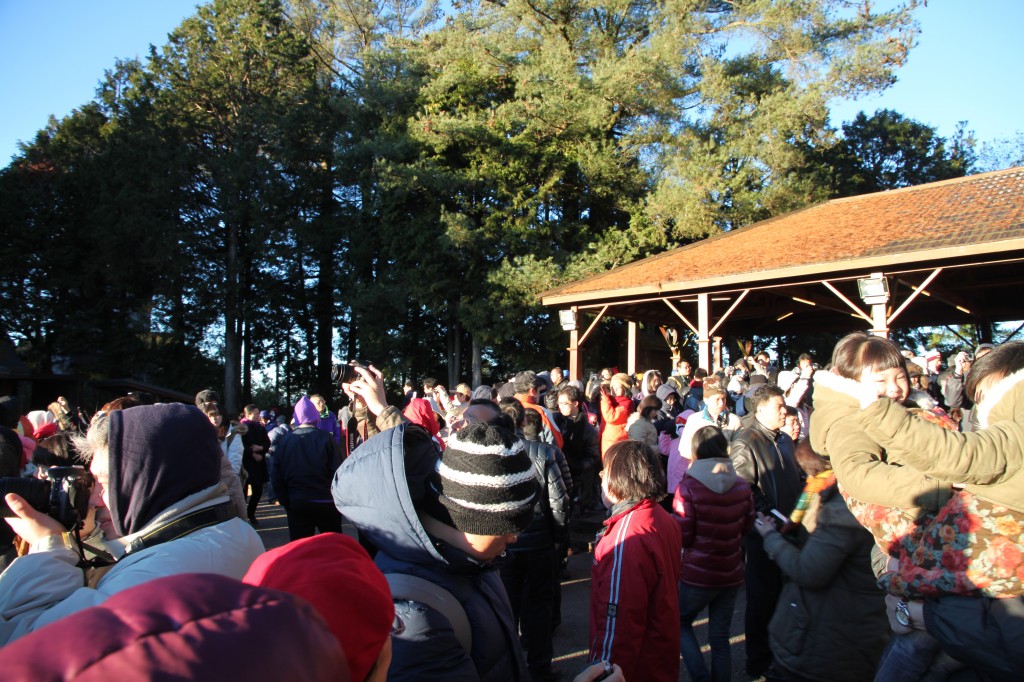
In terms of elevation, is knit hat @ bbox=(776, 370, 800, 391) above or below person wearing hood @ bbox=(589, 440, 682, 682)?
above

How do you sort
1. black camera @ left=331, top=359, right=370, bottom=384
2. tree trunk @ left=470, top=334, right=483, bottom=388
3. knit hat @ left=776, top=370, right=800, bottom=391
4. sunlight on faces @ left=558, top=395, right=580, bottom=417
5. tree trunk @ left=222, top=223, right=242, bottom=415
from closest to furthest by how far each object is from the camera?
black camera @ left=331, top=359, right=370, bottom=384, sunlight on faces @ left=558, top=395, right=580, bottom=417, knit hat @ left=776, top=370, right=800, bottom=391, tree trunk @ left=470, top=334, right=483, bottom=388, tree trunk @ left=222, top=223, right=242, bottom=415

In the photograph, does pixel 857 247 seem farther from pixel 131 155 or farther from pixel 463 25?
pixel 131 155

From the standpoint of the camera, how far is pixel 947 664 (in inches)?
89.1

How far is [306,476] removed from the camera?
5.75 m

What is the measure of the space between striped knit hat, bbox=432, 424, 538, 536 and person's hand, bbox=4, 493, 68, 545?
44.9 inches

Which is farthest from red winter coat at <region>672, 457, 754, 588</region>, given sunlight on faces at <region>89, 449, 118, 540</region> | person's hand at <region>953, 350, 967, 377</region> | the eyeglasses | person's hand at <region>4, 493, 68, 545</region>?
person's hand at <region>953, 350, 967, 377</region>

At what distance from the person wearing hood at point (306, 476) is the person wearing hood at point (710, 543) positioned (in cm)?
326

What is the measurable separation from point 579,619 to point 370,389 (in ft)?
11.5

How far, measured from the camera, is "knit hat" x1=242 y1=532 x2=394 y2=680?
1.03 meters

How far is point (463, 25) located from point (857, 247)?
1746cm

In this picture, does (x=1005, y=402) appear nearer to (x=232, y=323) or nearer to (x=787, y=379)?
(x=787, y=379)

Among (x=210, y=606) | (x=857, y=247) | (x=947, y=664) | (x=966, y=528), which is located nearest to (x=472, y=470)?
(x=210, y=606)

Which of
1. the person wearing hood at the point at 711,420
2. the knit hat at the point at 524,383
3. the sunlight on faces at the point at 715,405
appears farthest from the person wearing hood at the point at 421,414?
the sunlight on faces at the point at 715,405

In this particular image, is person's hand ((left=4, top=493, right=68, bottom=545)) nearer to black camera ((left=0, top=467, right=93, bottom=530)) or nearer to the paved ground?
black camera ((left=0, top=467, right=93, bottom=530))
